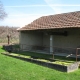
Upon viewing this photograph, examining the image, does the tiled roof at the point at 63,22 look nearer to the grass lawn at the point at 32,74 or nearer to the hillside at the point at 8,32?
the grass lawn at the point at 32,74

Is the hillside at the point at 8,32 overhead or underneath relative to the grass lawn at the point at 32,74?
overhead

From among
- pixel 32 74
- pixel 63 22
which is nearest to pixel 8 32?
pixel 63 22

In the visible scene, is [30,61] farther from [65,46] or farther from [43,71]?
[65,46]

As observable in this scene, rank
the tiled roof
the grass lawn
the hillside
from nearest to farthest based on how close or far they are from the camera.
→ the grass lawn → the tiled roof → the hillside

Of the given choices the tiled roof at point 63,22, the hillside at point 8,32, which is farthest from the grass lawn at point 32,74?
the hillside at point 8,32

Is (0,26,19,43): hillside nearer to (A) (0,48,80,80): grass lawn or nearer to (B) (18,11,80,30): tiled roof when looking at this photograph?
(B) (18,11,80,30): tiled roof

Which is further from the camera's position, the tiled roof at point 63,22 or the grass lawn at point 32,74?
the tiled roof at point 63,22

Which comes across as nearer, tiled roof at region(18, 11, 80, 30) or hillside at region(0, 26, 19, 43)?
tiled roof at region(18, 11, 80, 30)

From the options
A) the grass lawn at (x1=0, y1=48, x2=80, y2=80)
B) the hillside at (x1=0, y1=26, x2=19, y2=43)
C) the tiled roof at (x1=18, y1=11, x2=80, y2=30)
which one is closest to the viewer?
the grass lawn at (x1=0, y1=48, x2=80, y2=80)

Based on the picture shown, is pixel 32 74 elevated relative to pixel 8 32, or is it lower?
lower

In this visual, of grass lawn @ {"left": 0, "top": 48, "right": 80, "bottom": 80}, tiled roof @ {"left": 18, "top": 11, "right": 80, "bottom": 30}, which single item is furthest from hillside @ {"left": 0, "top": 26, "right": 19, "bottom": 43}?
grass lawn @ {"left": 0, "top": 48, "right": 80, "bottom": 80}

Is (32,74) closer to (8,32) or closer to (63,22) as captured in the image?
(63,22)

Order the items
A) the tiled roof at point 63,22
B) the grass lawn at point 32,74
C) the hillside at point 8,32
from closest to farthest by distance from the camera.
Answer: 1. the grass lawn at point 32,74
2. the tiled roof at point 63,22
3. the hillside at point 8,32

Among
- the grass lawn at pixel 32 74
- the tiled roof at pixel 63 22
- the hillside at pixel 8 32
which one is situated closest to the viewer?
the grass lawn at pixel 32 74
